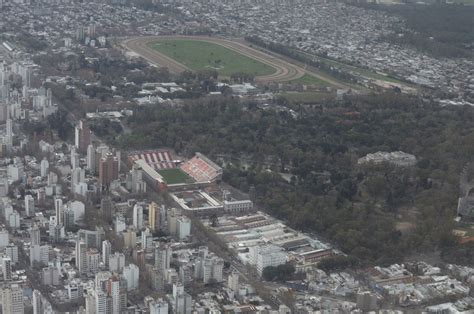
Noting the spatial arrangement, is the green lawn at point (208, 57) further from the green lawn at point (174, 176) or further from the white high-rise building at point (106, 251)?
the white high-rise building at point (106, 251)

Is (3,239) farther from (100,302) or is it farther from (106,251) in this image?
(100,302)

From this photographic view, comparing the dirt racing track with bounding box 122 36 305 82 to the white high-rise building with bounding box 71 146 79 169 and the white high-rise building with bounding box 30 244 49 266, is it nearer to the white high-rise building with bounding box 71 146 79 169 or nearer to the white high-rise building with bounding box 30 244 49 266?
the white high-rise building with bounding box 71 146 79 169

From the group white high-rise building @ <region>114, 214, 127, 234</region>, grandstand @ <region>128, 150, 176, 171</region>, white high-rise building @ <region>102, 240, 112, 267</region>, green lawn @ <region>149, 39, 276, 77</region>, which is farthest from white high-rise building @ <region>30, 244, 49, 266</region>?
green lawn @ <region>149, 39, 276, 77</region>

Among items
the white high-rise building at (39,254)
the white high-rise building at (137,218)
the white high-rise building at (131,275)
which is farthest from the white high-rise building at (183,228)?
the white high-rise building at (39,254)

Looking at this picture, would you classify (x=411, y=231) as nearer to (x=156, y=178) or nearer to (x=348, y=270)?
(x=348, y=270)

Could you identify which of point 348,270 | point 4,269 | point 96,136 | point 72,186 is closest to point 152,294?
point 4,269

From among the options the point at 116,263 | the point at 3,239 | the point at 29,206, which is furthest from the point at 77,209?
the point at 116,263
